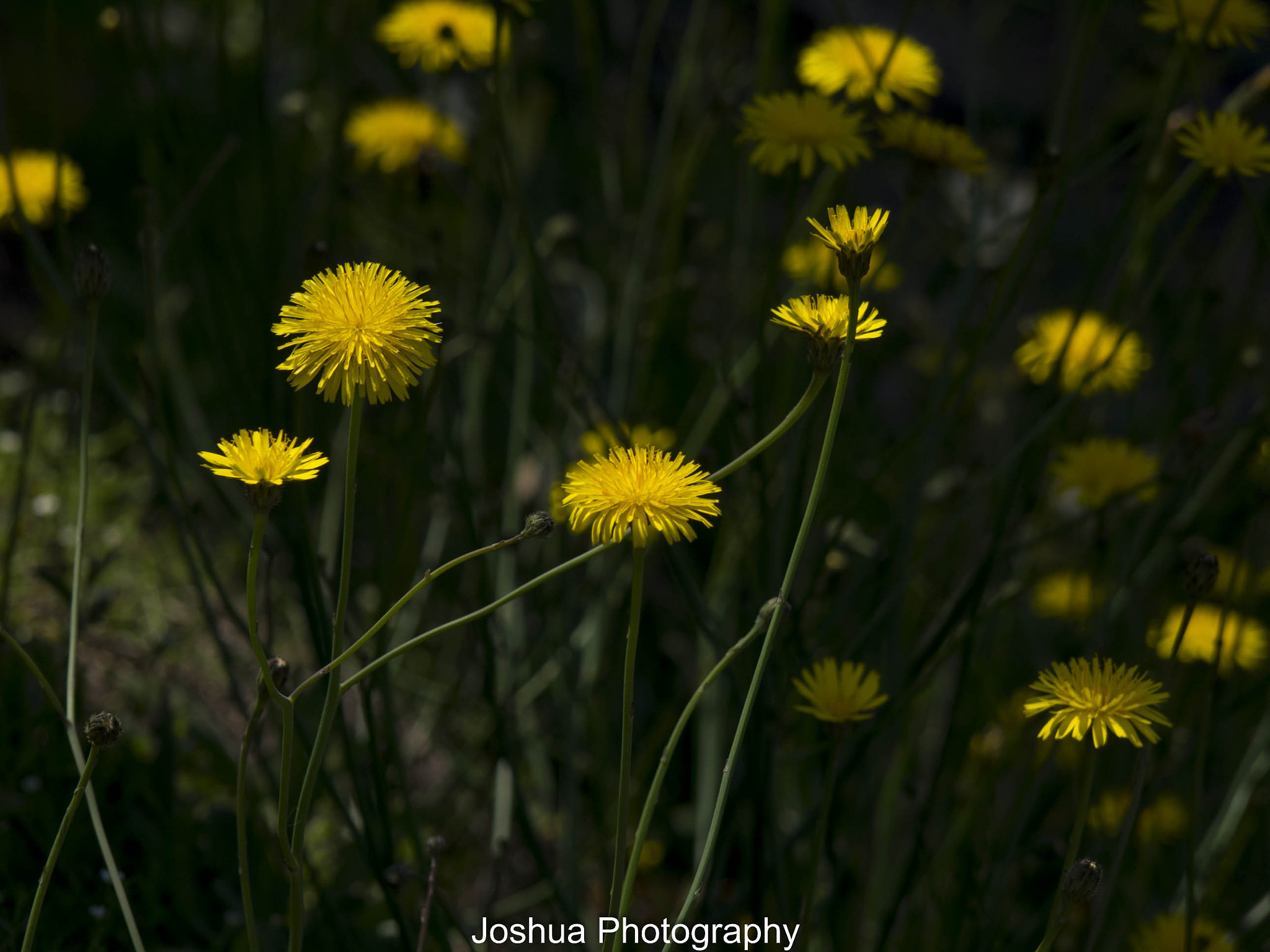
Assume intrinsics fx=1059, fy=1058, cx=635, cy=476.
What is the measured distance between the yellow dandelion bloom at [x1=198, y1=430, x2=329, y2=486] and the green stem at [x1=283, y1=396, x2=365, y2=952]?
21 mm

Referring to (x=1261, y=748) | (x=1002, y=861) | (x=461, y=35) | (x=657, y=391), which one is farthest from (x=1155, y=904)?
(x=461, y=35)

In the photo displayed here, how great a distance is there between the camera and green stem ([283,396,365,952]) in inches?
21.5

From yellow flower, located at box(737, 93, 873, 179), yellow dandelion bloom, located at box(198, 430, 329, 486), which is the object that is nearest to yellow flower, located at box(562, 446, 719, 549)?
yellow dandelion bloom, located at box(198, 430, 329, 486)

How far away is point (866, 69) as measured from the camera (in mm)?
1119

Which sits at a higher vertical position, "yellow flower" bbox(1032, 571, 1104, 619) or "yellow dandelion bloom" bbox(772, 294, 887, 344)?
"yellow flower" bbox(1032, 571, 1104, 619)

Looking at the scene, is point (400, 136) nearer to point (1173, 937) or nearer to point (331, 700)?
point (331, 700)

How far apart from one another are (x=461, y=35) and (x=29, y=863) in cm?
97

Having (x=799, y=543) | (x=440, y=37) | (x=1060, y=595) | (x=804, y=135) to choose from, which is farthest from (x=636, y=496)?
(x=1060, y=595)

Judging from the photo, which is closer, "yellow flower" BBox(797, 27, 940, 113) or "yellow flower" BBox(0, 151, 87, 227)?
"yellow flower" BBox(797, 27, 940, 113)

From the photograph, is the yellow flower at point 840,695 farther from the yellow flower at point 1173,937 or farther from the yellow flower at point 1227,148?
the yellow flower at point 1227,148

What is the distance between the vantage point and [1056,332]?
47.4 inches

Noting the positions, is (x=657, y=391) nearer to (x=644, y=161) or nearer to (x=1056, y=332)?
(x=1056, y=332)

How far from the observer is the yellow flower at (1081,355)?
44.3 inches

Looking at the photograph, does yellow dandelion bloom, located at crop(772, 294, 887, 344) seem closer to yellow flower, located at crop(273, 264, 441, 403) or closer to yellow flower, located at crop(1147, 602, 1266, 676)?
yellow flower, located at crop(273, 264, 441, 403)
